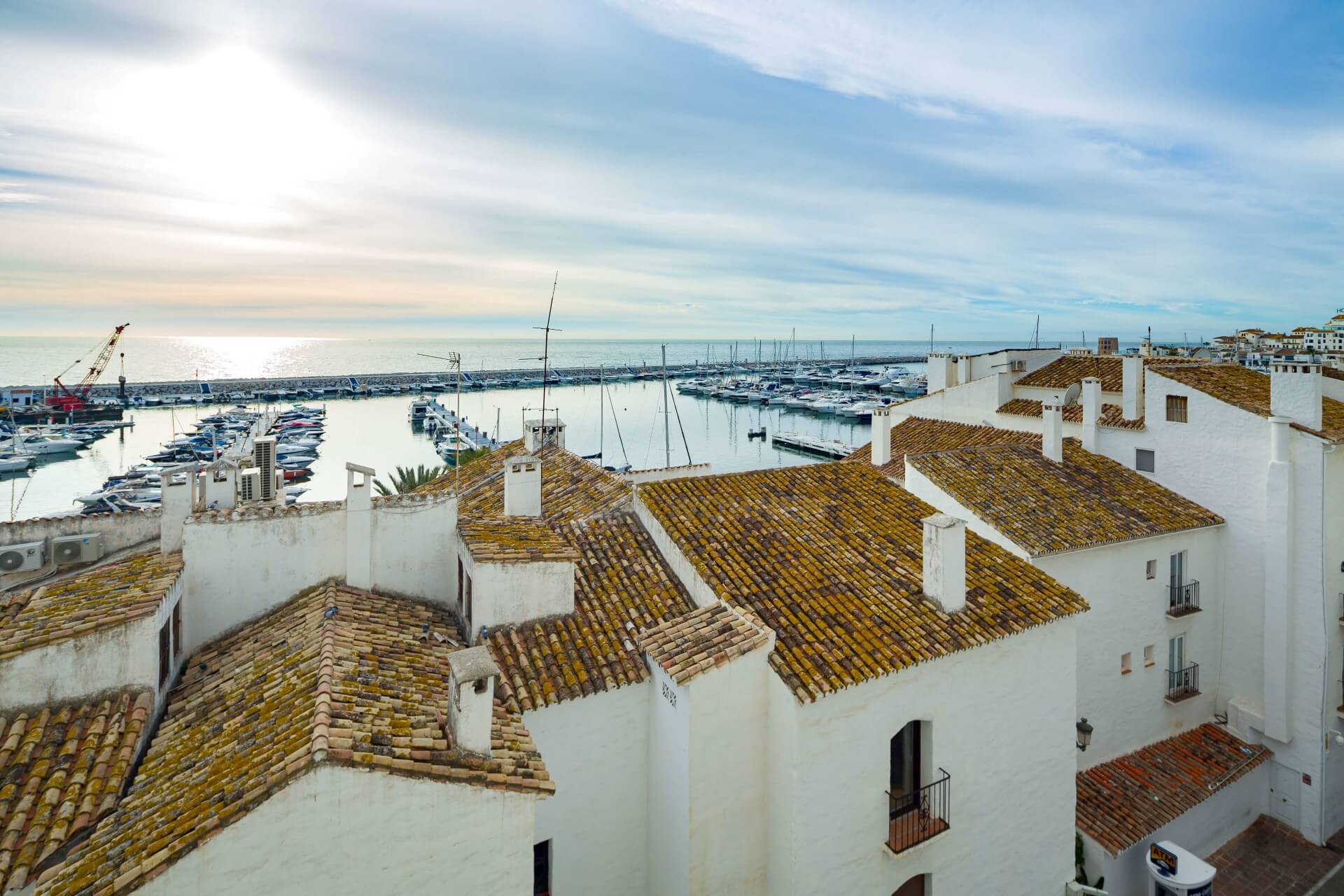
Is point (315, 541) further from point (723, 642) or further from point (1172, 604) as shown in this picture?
point (1172, 604)

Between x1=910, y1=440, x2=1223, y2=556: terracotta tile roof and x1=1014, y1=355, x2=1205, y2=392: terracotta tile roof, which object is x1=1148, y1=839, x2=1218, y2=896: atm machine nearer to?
x1=910, y1=440, x2=1223, y2=556: terracotta tile roof

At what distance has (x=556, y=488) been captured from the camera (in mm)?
15891

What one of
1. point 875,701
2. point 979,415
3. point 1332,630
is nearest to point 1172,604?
point 1332,630

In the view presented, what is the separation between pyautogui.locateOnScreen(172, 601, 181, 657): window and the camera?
29.2 feet

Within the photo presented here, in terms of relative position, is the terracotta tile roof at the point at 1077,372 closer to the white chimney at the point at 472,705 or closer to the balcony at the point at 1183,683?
the balcony at the point at 1183,683

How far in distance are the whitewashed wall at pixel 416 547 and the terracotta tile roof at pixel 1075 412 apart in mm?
16383

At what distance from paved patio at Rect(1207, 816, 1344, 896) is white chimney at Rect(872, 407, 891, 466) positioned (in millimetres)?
11048

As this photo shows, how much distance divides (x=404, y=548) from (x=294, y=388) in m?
109

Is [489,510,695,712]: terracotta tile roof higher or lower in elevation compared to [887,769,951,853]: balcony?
higher

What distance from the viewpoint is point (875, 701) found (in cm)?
896

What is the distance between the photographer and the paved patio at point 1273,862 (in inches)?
566

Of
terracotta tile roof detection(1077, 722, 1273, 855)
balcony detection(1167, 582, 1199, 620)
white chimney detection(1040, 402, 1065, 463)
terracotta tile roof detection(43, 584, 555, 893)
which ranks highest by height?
white chimney detection(1040, 402, 1065, 463)

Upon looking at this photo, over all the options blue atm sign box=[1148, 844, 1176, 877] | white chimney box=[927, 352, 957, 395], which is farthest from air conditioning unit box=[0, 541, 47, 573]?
white chimney box=[927, 352, 957, 395]

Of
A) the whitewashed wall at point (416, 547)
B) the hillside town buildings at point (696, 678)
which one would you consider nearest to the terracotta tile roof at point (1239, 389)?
the hillside town buildings at point (696, 678)
